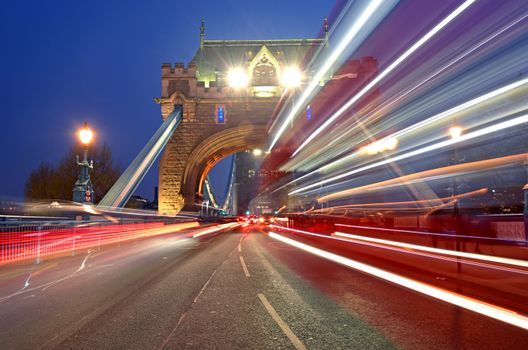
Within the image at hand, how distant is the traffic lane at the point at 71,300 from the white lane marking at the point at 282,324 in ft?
4.78

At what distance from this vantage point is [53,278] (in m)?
9.76

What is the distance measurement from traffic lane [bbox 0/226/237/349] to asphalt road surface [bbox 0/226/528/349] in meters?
0.02

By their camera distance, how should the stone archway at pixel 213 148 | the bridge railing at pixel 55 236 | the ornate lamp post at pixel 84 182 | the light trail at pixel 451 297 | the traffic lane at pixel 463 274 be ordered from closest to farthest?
the light trail at pixel 451 297
the traffic lane at pixel 463 274
the bridge railing at pixel 55 236
the ornate lamp post at pixel 84 182
the stone archway at pixel 213 148

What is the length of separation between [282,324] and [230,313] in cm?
98

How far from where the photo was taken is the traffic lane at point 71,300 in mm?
5203

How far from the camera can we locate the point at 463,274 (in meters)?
9.34

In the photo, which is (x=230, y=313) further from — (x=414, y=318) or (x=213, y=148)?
(x=213, y=148)

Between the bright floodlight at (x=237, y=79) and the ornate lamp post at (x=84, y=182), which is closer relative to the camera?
the ornate lamp post at (x=84, y=182)

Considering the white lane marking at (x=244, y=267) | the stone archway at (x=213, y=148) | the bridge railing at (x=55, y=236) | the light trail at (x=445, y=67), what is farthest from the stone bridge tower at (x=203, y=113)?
the white lane marking at (x=244, y=267)

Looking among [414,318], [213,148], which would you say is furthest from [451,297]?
[213,148]

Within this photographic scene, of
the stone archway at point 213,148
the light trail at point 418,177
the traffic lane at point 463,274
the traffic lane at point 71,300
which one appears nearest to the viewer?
the traffic lane at point 71,300

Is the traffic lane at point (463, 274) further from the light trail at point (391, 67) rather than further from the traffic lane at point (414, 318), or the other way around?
the light trail at point (391, 67)

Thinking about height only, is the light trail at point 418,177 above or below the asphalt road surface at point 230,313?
above

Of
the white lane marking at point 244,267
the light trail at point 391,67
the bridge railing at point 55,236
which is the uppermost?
the light trail at point 391,67
